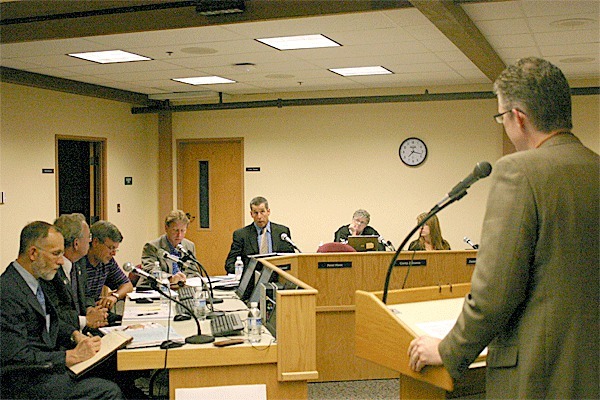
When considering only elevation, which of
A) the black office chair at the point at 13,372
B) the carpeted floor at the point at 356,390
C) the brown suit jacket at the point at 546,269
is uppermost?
the brown suit jacket at the point at 546,269

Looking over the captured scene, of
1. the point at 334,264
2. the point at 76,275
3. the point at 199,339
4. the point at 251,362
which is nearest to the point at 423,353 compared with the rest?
the point at 251,362

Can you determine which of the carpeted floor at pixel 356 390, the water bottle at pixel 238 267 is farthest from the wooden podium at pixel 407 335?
the water bottle at pixel 238 267

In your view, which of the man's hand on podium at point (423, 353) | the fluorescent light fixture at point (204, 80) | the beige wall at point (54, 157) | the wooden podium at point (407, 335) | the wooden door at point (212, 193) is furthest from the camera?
the wooden door at point (212, 193)

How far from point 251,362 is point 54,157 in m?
6.04

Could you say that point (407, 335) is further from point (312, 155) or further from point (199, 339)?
point (312, 155)

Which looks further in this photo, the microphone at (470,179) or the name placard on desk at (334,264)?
the name placard on desk at (334,264)

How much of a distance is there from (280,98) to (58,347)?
6.47 m

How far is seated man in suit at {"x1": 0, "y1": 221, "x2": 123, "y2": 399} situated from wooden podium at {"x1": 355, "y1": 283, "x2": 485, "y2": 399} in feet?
5.13

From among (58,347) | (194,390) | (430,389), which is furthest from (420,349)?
(58,347)

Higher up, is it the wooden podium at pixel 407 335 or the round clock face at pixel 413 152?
the round clock face at pixel 413 152

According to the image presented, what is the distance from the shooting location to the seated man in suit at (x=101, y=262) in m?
5.06

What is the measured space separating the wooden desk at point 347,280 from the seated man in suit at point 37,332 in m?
2.09

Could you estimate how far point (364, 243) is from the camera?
611cm

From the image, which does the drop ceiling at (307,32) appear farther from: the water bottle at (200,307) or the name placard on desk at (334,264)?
the water bottle at (200,307)
